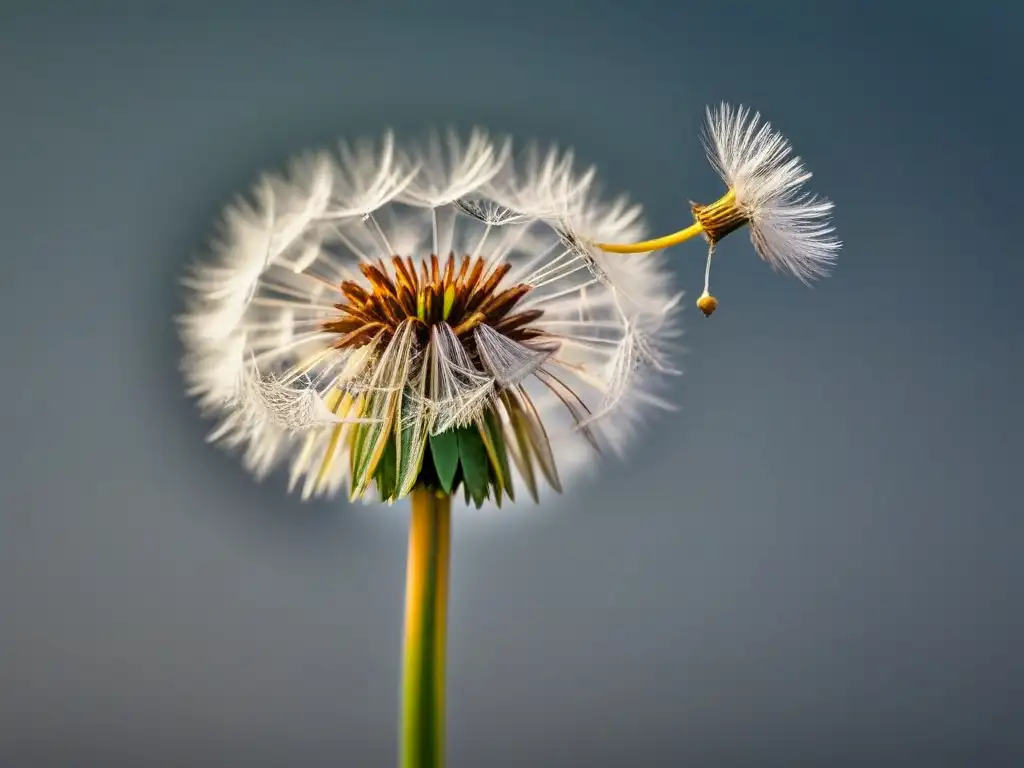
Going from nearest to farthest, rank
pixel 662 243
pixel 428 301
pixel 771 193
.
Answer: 1. pixel 771 193
2. pixel 662 243
3. pixel 428 301

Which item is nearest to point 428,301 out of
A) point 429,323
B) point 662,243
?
point 429,323

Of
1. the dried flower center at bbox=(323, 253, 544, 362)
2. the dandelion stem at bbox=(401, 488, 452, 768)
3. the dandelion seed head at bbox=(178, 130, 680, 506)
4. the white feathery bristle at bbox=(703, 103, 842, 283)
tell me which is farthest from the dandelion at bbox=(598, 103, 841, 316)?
the dandelion stem at bbox=(401, 488, 452, 768)

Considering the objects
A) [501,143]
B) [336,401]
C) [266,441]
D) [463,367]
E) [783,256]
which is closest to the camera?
[783,256]

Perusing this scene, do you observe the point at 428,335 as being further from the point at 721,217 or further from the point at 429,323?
the point at 721,217

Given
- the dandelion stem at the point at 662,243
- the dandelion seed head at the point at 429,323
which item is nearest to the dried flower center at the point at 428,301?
the dandelion seed head at the point at 429,323

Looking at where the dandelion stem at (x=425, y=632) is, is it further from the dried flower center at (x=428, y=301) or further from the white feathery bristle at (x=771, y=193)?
the white feathery bristle at (x=771, y=193)

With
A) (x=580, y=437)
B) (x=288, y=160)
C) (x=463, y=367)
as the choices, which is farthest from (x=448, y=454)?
(x=288, y=160)

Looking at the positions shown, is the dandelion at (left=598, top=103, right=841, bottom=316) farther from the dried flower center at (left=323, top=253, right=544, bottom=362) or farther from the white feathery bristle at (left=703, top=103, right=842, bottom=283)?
the dried flower center at (left=323, top=253, right=544, bottom=362)

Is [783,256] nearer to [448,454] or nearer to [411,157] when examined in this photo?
[448,454]
